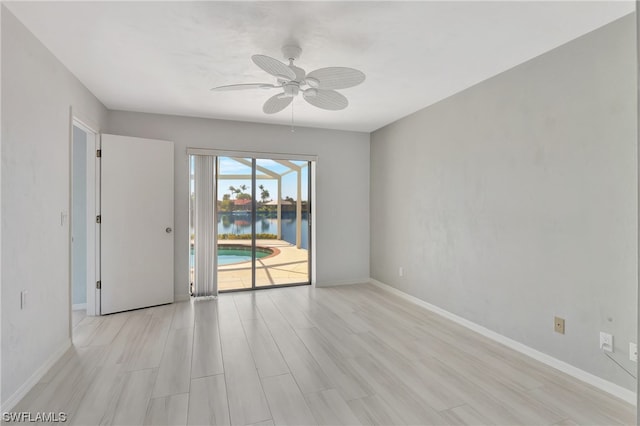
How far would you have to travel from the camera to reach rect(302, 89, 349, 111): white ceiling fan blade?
2.58 meters

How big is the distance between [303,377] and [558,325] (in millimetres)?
2040

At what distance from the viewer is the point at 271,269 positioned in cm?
541

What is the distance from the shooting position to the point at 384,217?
4875 millimetres

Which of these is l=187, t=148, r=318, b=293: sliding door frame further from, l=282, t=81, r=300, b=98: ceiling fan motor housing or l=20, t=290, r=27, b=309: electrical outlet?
l=20, t=290, r=27, b=309: electrical outlet

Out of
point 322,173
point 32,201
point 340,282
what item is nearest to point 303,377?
point 32,201

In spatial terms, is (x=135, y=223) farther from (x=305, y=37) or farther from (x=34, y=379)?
(x=305, y=37)

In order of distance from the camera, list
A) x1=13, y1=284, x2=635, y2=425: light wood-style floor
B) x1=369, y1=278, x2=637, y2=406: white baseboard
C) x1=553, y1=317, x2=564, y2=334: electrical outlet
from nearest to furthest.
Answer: x1=13, y1=284, x2=635, y2=425: light wood-style floor < x1=369, y1=278, x2=637, y2=406: white baseboard < x1=553, y1=317, x2=564, y2=334: electrical outlet

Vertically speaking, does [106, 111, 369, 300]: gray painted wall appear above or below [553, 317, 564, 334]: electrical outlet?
above

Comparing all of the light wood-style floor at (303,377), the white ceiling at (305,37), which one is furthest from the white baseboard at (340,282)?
the white ceiling at (305,37)

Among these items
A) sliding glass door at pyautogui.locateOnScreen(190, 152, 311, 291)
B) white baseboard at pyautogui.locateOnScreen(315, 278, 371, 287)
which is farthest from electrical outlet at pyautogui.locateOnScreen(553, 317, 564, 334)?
sliding glass door at pyautogui.locateOnScreen(190, 152, 311, 291)

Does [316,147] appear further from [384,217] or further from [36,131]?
[36,131]

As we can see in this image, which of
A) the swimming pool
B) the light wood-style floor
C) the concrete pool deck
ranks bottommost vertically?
the light wood-style floor

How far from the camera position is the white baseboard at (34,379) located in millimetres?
1942

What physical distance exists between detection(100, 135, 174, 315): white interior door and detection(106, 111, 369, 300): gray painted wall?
20 centimetres
